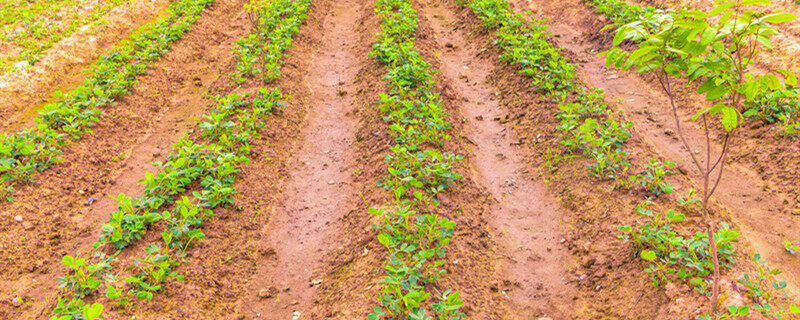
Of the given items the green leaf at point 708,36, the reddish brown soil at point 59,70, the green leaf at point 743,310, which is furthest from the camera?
the reddish brown soil at point 59,70

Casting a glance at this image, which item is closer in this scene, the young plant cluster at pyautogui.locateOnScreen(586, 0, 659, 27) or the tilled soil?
the tilled soil

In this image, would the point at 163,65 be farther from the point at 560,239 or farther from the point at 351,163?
the point at 560,239

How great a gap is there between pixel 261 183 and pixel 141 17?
1014 centimetres

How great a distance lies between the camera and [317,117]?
30.1ft

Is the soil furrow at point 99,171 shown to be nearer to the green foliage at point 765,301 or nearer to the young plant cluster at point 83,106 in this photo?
the young plant cluster at point 83,106

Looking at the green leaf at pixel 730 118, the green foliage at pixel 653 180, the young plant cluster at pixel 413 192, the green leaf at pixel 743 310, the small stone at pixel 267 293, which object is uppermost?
the green leaf at pixel 730 118

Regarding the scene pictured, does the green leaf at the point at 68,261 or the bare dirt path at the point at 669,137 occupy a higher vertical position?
the green leaf at the point at 68,261

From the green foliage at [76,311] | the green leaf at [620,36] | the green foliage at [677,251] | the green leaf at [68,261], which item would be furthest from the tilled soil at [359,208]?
the green leaf at [620,36]

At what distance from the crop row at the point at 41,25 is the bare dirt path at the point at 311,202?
6538 millimetres

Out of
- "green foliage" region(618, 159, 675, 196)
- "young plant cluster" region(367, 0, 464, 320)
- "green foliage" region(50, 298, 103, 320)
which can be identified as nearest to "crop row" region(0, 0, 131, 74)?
"young plant cluster" region(367, 0, 464, 320)

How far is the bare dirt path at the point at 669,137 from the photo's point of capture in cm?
586

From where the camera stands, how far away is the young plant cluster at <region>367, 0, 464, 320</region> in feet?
14.5

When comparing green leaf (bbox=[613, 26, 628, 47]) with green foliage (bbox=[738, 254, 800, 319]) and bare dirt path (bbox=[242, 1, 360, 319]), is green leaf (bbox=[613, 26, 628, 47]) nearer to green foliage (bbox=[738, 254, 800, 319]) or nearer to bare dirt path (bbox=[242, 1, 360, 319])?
green foliage (bbox=[738, 254, 800, 319])

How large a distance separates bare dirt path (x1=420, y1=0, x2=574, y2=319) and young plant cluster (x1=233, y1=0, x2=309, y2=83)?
3.85m
